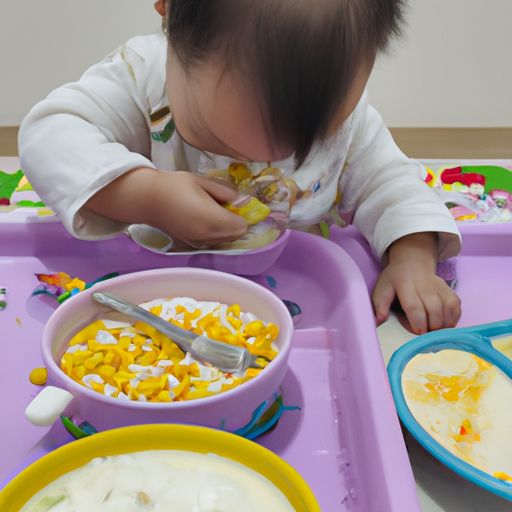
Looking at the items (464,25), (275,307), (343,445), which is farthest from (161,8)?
(464,25)

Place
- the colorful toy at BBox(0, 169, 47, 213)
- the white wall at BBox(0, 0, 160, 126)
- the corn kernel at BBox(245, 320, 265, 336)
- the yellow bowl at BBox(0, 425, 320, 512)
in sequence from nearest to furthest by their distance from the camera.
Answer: the yellow bowl at BBox(0, 425, 320, 512), the corn kernel at BBox(245, 320, 265, 336), the colorful toy at BBox(0, 169, 47, 213), the white wall at BBox(0, 0, 160, 126)

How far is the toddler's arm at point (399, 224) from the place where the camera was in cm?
59

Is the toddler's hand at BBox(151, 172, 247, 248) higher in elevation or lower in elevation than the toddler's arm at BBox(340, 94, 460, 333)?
higher

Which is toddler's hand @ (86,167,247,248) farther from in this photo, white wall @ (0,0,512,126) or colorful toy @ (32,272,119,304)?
white wall @ (0,0,512,126)

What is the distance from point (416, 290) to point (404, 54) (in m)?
1.10

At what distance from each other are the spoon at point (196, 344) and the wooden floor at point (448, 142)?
113 centimetres

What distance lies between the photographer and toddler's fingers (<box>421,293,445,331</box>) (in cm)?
57

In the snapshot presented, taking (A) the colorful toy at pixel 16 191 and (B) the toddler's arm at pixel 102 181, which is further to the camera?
(A) the colorful toy at pixel 16 191

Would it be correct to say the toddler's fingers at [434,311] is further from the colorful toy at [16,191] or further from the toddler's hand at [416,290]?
the colorful toy at [16,191]

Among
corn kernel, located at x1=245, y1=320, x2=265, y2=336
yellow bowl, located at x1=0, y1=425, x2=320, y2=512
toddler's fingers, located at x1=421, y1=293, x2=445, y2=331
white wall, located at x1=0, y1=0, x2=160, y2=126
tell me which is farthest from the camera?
white wall, located at x1=0, y1=0, x2=160, y2=126

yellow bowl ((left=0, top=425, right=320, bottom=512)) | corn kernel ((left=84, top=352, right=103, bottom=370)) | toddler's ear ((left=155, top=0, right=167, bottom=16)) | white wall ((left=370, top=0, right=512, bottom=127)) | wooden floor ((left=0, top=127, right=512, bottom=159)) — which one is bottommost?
wooden floor ((left=0, top=127, right=512, bottom=159))

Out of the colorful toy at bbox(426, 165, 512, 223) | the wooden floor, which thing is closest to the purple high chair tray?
the colorful toy at bbox(426, 165, 512, 223)

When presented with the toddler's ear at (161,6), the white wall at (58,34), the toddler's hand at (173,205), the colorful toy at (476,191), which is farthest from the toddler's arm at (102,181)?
the white wall at (58,34)

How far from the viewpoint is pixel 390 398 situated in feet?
1.46
